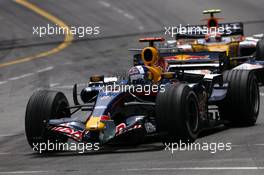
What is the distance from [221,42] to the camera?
2516 cm

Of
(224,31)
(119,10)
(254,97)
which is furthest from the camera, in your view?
(119,10)

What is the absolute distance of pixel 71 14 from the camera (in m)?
37.2

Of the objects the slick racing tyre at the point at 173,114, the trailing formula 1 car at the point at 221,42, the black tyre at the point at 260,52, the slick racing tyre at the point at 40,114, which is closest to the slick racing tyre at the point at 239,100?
the slick racing tyre at the point at 173,114

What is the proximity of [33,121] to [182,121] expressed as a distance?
2.40m

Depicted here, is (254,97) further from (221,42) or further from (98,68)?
(98,68)

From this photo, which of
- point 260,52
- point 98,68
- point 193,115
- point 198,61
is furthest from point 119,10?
point 193,115

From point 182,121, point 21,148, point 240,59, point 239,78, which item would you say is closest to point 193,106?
point 182,121

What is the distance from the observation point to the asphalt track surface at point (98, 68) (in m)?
12.5

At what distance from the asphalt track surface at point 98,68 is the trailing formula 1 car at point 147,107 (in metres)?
0.30

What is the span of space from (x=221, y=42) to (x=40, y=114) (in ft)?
37.2

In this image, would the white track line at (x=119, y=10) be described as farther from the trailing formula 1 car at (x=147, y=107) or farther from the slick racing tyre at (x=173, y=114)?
the slick racing tyre at (x=173, y=114)

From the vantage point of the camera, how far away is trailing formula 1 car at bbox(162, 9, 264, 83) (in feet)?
78.2

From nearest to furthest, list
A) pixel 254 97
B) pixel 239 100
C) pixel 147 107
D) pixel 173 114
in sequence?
1. pixel 173 114
2. pixel 147 107
3. pixel 239 100
4. pixel 254 97

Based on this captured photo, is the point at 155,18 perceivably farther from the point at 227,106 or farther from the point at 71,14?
the point at 227,106
